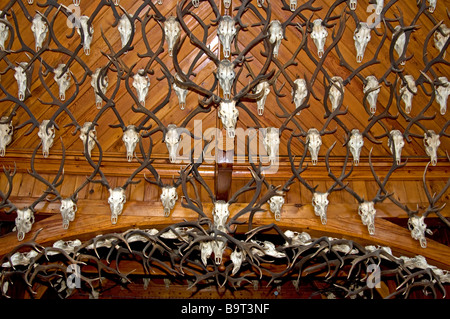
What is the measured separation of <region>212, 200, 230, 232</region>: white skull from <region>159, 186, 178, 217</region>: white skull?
364 mm

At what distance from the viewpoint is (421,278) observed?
4.30 m

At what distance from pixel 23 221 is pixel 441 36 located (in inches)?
139

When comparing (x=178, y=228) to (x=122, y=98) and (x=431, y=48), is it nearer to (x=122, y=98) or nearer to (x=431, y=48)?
(x=122, y=98)

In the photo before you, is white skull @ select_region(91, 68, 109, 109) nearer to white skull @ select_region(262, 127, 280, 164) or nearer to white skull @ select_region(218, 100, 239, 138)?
white skull @ select_region(218, 100, 239, 138)

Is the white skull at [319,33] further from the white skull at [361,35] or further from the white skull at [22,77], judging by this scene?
the white skull at [22,77]

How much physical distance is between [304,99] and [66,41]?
2.02 m

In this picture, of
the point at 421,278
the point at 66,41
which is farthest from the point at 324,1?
the point at 421,278

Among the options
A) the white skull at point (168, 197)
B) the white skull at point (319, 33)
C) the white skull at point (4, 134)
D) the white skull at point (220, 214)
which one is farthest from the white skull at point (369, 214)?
the white skull at point (4, 134)

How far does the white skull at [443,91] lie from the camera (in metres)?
3.75

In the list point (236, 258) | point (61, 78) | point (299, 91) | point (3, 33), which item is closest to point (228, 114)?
point (299, 91)

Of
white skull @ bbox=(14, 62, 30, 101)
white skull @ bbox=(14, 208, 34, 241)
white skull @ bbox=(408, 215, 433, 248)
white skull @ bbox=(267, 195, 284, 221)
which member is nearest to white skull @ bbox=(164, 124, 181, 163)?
white skull @ bbox=(267, 195, 284, 221)

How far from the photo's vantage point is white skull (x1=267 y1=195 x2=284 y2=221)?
392cm

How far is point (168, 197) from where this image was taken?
153 inches

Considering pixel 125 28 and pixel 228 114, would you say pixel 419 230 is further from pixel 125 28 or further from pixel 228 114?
pixel 125 28
